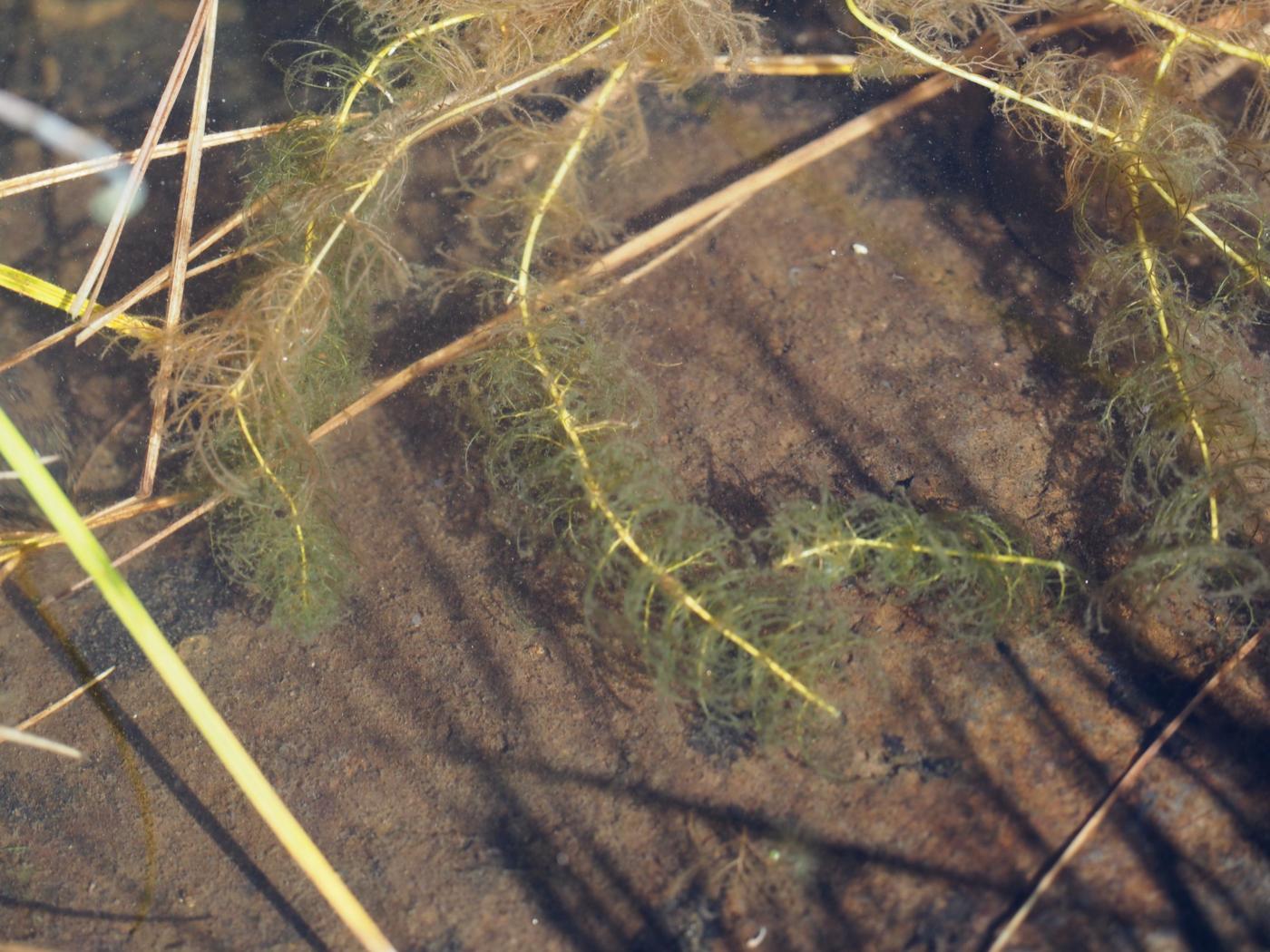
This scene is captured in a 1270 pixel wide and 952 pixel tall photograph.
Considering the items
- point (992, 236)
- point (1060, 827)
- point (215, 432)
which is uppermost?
point (992, 236)

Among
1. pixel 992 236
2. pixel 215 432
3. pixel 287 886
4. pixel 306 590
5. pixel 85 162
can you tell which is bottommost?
pixel 287 886

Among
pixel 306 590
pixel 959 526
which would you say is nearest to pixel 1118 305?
pixel 959 526

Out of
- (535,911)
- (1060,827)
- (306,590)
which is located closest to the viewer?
(1060,827)

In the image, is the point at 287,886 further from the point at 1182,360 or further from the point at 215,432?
the point at 1182,360

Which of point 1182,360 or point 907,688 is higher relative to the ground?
point 1182,360

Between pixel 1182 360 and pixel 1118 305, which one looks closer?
pixel 1182 360

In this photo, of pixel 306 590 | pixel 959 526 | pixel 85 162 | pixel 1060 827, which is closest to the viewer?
pixel 1060 827

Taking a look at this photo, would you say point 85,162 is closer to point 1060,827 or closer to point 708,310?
point 708,310

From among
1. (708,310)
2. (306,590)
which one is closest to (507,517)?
(306,590)

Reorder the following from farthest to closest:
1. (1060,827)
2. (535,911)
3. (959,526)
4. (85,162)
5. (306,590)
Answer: (85,162)
(306,590)
(959,526)
(535,911)
(1060,827)
